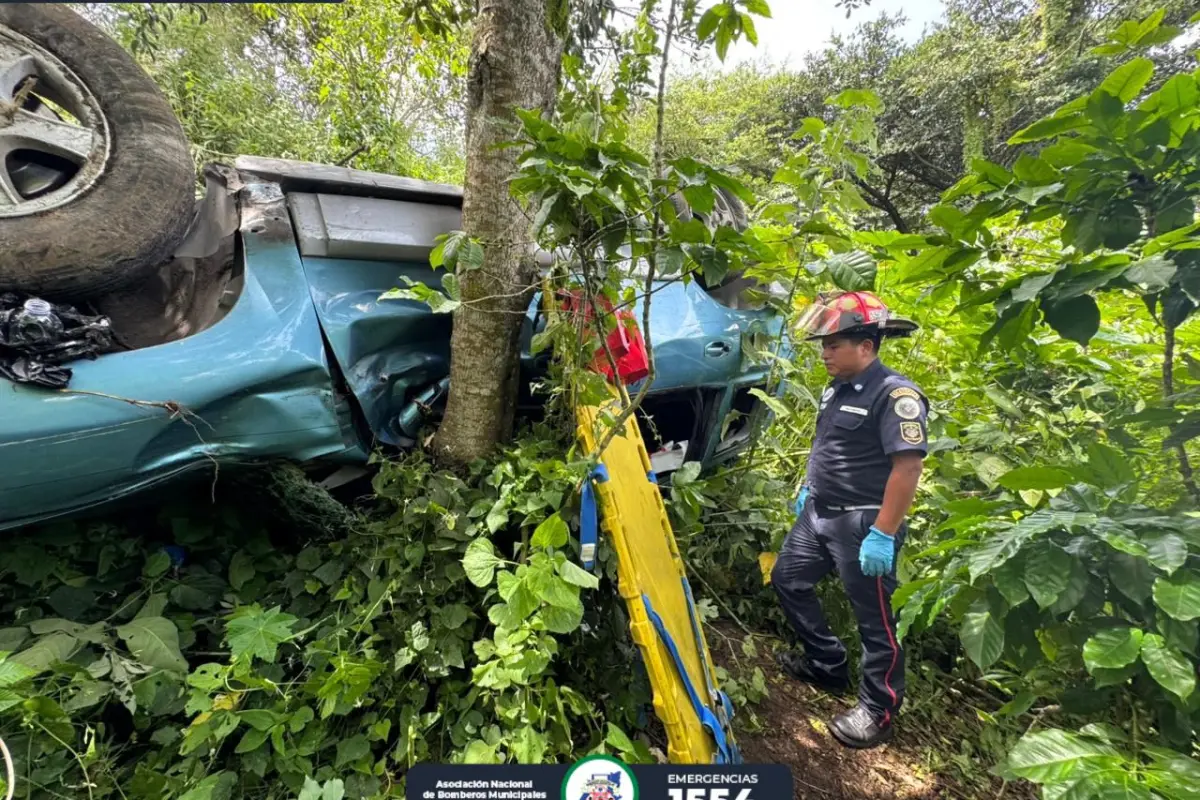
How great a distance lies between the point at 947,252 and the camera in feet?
3.53

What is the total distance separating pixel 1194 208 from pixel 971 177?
325mm

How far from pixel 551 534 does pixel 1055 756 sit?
3.37 feet

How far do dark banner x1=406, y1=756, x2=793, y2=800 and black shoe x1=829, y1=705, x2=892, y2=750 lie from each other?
0.88 m

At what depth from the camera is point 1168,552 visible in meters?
0.80

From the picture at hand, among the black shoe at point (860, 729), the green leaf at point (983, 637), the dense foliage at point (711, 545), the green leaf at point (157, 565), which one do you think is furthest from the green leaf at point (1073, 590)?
the green leaf at point (157, 565)

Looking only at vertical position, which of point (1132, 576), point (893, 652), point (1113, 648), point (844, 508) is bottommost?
point (893, 652)

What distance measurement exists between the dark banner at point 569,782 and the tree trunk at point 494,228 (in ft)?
3.00

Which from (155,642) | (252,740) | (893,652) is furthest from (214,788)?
(893,652)

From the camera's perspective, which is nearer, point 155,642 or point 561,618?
point 561,618

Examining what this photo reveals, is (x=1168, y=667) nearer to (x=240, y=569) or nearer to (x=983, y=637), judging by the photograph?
(x=983, y=637)

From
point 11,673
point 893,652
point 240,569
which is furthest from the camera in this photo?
point 893,652

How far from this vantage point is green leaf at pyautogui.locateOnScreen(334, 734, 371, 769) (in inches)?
54.7

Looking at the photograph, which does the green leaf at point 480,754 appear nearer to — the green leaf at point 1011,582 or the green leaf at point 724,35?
the green leaf at point 1011,582

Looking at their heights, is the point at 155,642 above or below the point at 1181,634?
below
